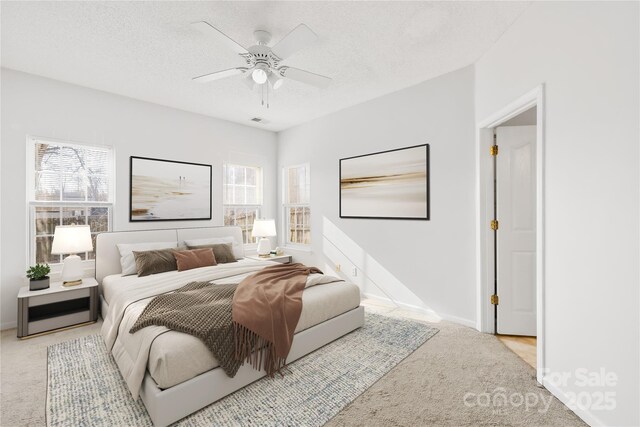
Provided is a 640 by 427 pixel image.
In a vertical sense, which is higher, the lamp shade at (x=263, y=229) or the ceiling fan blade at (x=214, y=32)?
the ceiling fan blade at (x=214, y=32)

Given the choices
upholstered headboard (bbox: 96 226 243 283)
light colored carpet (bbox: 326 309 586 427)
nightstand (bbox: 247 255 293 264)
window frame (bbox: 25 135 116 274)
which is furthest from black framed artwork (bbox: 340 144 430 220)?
window frame (bbox: 25 135 116 274)

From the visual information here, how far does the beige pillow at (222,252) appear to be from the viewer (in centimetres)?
401

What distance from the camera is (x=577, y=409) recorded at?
1.82 meters

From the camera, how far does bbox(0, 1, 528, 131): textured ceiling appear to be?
2240mm

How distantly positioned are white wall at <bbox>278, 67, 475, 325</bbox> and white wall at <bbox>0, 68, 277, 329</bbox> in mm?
1684

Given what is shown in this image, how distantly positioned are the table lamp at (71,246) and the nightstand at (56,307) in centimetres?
11

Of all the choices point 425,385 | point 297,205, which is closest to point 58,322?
point 297,205

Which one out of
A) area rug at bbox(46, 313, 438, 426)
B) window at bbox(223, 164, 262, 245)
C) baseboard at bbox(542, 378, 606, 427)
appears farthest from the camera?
window at bbox(223, 164, 262, 245)

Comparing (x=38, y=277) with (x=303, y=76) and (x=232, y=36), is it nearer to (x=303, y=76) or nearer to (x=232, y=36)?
(x=232, y=36)

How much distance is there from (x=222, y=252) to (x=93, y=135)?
7.17ft

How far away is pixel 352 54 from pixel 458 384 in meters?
3.02

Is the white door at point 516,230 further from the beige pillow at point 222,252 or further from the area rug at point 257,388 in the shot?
the beige pillow at point 222,252

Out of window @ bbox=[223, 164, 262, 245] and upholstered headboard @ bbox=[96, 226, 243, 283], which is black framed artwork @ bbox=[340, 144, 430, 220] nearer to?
window @ bbox=[223, 164, 262, 245]

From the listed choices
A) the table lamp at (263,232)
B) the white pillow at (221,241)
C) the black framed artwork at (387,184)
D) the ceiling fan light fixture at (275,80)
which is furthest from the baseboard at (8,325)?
the black framed artwork at (387,184)
